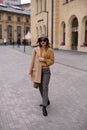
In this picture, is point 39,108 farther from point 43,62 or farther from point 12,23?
point 12,23

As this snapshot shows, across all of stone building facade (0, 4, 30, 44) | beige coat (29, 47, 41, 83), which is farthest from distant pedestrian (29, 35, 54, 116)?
stone building facade (0, 4, 30, 44)

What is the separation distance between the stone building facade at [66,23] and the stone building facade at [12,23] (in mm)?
41230

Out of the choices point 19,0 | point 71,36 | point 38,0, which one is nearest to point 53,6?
point 71,36

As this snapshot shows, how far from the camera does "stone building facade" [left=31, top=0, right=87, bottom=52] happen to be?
1344 inches

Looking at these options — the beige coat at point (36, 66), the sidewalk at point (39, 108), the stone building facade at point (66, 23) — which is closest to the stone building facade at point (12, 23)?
the stone building facade at point (66, 23)

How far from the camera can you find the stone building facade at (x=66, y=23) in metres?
34.1

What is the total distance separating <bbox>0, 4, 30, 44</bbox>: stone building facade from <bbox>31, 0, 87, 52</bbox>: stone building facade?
4123 cm

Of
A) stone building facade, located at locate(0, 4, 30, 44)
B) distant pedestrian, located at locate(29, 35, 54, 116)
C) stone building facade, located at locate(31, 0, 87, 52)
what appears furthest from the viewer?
stone building facade, located at locate(0, 4, 30, 44)

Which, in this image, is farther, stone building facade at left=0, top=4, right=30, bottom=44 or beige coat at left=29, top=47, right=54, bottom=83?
stone building facade at left=0, top=4, right=30, bottom=44

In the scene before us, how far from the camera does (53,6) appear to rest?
41.9 m

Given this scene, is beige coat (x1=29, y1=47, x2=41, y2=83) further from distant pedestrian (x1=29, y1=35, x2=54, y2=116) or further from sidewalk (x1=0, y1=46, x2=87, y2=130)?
sidewalk (x1=0, y1=46, x2=87, y2=130)

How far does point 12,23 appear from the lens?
91562 mm

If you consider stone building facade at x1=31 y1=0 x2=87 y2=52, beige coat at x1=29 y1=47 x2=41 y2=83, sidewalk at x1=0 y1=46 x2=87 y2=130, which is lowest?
sidewalk at x1=0 y1=46 x2=87 y2=130

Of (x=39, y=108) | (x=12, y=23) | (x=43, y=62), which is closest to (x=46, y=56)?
(x=43, y=62)
